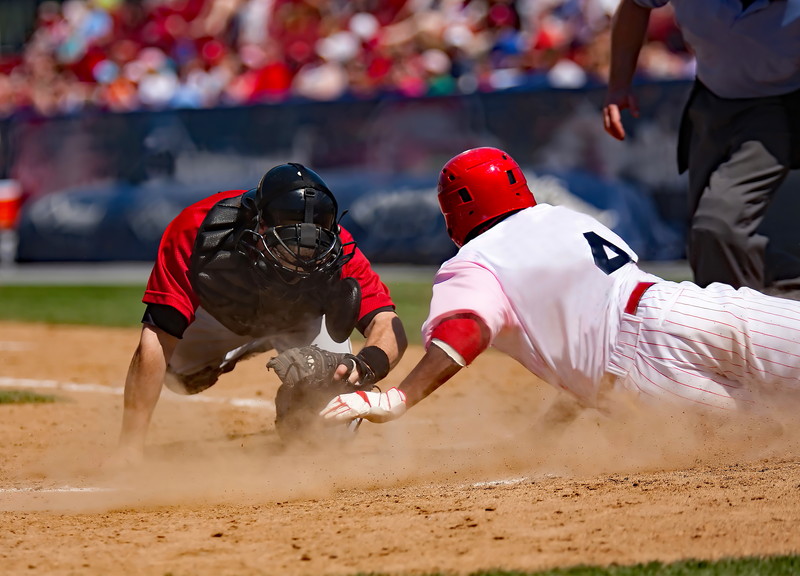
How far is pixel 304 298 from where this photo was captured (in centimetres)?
494

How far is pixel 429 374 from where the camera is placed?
3887 mm

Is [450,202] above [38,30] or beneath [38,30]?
above

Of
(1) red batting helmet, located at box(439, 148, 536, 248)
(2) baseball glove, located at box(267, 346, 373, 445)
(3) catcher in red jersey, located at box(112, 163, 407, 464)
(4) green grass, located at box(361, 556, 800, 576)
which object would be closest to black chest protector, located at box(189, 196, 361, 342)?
(3) catcher in red jersey, located at box(112, 163, 407, 464)

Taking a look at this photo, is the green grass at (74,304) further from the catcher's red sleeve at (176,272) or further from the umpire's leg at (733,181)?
the umpire's leg at (733,181)

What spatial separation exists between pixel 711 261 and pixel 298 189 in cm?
189

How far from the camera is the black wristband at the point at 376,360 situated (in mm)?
4391

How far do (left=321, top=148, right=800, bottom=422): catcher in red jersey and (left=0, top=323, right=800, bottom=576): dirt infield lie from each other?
0.23 meters

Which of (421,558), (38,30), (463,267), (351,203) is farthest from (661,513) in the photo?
(38,30)

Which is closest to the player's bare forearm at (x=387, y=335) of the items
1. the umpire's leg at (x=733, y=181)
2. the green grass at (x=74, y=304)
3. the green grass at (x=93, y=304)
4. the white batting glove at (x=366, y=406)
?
the white batting glove at (x=366, y=406)

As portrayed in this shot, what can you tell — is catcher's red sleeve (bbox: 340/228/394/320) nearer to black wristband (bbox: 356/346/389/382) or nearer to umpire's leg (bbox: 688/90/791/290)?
black wristband (bbox: 356/346/389/382)

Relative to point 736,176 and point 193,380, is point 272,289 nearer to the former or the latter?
point 193,380

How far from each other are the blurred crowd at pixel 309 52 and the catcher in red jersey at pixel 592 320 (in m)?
7.88

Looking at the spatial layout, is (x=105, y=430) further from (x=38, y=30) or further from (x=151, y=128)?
(x=38, y=30)

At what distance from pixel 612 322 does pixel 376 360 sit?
91 centimetres
